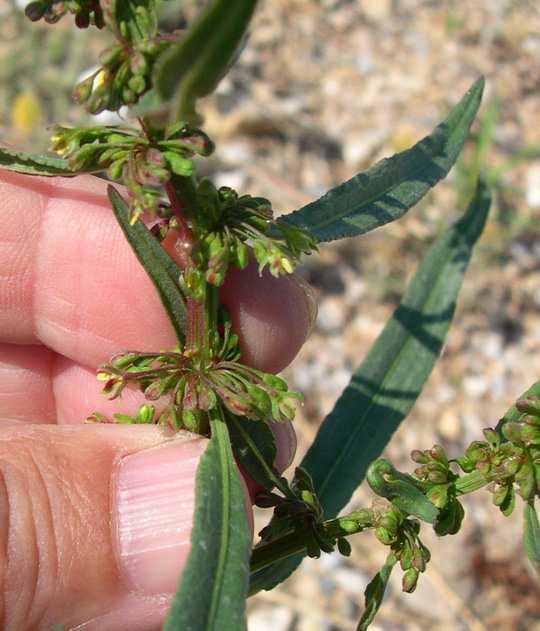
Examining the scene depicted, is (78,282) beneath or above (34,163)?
A: beneath

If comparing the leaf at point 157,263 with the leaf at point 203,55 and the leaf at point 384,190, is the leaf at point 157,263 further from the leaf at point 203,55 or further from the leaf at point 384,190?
the leaf at point 203,55

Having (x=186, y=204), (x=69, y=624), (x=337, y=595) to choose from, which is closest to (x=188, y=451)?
(x=69, y=624)

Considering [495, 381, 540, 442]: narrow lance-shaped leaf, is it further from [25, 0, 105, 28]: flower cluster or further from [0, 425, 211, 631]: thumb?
[25, 0, 105, 28]: flower cluster

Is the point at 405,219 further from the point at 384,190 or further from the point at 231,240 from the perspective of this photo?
the point at 231,240

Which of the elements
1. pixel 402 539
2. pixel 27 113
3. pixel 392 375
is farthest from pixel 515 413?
pixel 27 113

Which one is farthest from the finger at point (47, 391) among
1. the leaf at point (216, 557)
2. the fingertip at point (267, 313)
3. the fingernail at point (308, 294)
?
the leaf at point (216, 557)

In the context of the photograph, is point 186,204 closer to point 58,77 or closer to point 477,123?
point 58,77
